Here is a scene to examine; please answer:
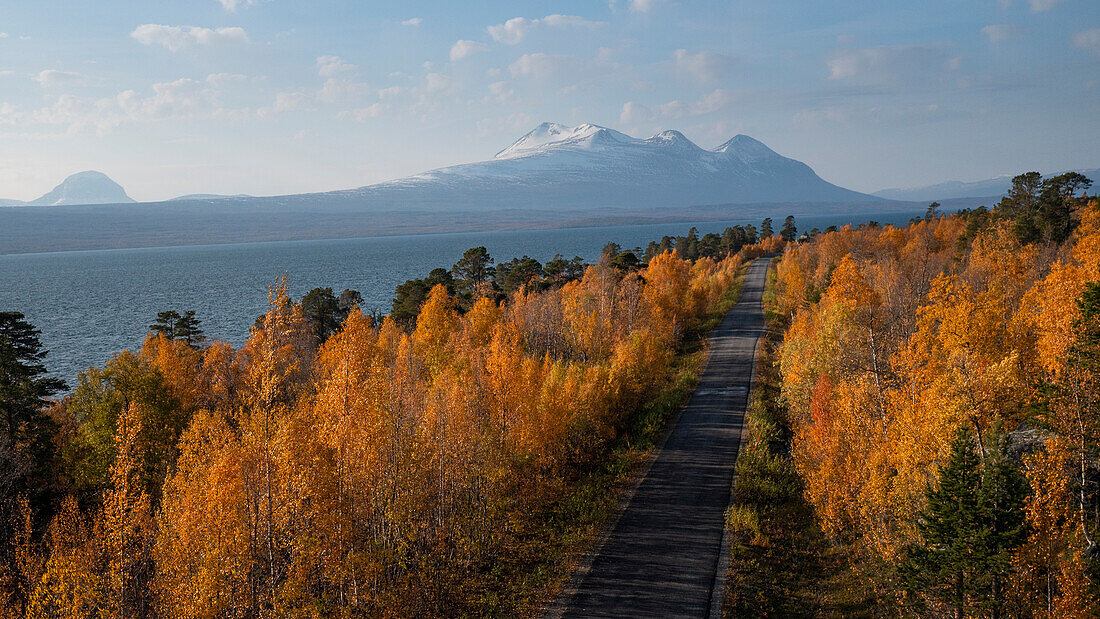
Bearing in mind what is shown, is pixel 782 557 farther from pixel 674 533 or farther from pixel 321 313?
pixel 321 313

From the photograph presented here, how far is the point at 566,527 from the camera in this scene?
32.9 metres

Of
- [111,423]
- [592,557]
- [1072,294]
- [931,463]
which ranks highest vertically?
[1072,294]

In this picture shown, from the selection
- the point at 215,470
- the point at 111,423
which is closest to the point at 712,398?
the point at 215,470

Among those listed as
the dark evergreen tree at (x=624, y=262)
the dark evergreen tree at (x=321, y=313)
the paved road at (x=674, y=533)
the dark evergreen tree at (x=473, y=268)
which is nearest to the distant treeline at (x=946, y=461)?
the paved road at (x=674, y=533)

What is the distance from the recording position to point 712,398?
183 feet

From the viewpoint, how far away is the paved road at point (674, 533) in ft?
83.7

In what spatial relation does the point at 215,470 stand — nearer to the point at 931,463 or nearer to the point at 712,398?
the point at 931,463

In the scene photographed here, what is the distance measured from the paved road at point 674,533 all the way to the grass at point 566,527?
956 mm

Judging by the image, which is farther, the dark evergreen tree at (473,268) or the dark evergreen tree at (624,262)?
the dark evergreen tree at (473,268)

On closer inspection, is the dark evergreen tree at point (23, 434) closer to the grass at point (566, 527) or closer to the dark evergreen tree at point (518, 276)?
the grass at point (566, 527)

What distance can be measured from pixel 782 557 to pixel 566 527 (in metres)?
11.4

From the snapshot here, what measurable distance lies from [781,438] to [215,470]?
39.6m

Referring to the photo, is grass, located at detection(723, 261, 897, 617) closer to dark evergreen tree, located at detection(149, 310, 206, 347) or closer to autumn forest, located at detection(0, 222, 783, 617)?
autumn forest, located at detection(0, 222, 783, 617)

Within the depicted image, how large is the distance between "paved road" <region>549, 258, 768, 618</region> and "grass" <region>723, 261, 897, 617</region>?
1130mm
